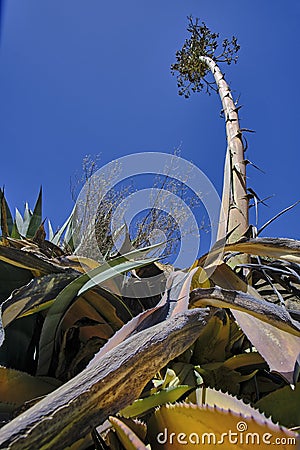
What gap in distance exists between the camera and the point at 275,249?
16.2 inches

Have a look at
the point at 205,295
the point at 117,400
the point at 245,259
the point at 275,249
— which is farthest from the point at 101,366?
the point at 245,259

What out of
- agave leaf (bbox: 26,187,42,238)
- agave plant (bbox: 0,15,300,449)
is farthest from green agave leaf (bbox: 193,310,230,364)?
agave leaf (bbox: 26,187,42,238)

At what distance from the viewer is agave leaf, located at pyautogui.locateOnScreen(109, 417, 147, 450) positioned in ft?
0.72

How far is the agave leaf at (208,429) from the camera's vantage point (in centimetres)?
23

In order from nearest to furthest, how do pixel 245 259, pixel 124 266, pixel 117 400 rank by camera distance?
pixel 117 400
pixel 124 266
pixel 245 259

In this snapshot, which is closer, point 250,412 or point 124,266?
point 250,412

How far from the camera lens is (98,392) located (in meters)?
0.21

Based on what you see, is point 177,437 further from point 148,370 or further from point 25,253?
point 25,253

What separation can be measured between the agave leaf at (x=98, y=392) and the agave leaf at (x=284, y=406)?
9 cm

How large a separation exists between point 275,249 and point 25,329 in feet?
0.82

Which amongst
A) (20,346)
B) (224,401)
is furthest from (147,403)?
(20,346)

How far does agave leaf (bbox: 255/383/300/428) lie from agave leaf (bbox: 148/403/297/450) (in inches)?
2.8

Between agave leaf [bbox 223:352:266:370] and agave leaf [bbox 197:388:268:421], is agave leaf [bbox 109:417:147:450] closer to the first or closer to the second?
agave leaf [bbox 197:388:268:421]

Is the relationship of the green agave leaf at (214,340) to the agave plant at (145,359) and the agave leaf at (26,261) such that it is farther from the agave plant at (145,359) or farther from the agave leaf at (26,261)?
the agave leaf at (26,261)
